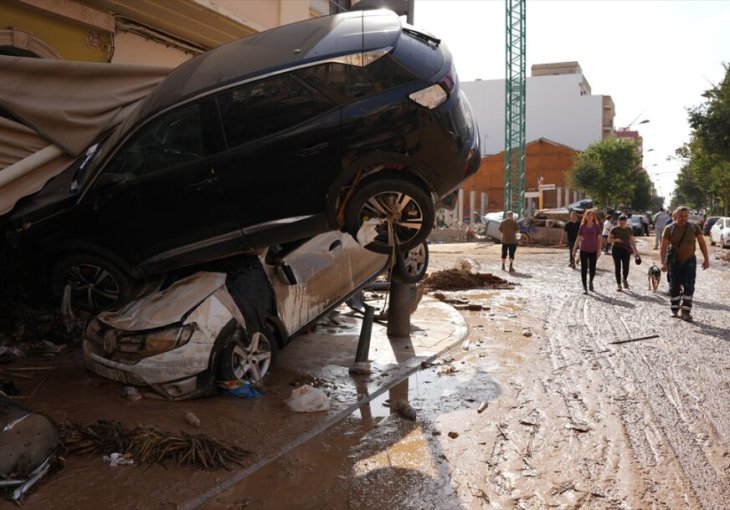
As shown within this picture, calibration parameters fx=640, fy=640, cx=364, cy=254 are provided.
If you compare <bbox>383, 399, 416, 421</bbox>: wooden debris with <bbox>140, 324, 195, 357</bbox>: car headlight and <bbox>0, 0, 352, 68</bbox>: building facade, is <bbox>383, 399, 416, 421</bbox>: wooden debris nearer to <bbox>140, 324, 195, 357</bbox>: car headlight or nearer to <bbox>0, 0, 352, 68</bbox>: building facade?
<bbox>140, 324, 195, 357</bbox>: car headlight

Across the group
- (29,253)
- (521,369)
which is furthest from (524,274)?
(29,253)

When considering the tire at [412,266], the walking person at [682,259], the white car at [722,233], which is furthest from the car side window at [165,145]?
the white car at [722,233]

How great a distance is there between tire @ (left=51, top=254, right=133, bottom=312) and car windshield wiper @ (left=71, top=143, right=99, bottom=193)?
24.5 inches

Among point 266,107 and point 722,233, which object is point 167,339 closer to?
point 266,107

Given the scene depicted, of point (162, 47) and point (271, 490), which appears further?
point (162, 47)

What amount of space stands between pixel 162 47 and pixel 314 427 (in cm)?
777

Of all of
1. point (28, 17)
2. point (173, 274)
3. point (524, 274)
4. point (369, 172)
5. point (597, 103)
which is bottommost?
point (524, 274)

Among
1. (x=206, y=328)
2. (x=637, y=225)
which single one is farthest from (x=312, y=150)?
(x=637, y=225)

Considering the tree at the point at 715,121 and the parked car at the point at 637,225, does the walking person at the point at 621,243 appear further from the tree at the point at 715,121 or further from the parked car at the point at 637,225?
the parked car at the point at 637,225

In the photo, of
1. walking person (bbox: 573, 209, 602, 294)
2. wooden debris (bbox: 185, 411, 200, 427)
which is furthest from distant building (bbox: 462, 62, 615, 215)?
wooden debris (bbox: 185, 411, 200, 427)

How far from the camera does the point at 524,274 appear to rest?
1689 cm

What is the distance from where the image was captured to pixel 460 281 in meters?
14.0

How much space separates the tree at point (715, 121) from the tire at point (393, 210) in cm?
2170

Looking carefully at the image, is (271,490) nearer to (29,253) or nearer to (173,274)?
(173,274)
